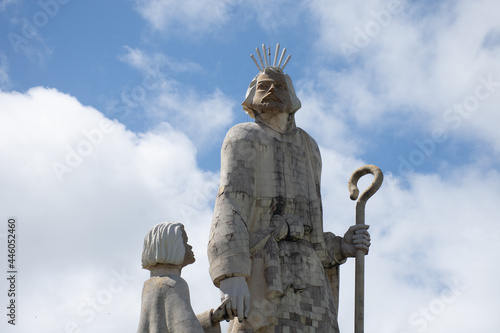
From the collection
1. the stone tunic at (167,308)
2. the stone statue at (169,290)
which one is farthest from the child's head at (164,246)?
the stone tunic at (167,308)

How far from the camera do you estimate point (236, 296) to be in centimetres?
1433

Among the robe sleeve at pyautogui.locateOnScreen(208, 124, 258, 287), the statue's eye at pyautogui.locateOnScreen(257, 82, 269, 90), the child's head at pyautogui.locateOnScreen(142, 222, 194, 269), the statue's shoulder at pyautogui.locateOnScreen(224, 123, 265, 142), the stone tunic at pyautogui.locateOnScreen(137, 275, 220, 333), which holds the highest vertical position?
the statue's eye at pyautogui.locateOnScreen(257, 82, 269, 90)

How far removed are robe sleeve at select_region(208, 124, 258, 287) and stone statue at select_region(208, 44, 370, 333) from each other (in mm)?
15

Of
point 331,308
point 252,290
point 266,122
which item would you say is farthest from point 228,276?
point 266,122

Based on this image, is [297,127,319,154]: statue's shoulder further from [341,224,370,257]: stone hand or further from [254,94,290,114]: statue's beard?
[341,224,370,257]: stone hand

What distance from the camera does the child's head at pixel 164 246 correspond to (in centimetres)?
1388

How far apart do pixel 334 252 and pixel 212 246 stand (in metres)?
2.25

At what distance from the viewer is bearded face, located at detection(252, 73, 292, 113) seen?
1625 cm

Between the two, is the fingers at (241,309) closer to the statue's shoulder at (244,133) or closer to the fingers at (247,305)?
the fingers at (247,305)

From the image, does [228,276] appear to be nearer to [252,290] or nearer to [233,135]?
[252,290]

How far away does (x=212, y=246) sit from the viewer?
48.6ft

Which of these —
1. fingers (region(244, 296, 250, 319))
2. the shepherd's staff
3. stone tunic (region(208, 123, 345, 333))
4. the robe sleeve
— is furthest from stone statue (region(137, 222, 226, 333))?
the shepherd's staff

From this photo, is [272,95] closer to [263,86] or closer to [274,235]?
[263,86]

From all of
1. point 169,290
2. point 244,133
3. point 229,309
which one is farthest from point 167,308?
point 244,133
